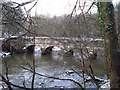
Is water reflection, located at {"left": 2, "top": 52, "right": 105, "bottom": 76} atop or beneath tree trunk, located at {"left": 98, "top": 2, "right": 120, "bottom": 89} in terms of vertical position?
beneath

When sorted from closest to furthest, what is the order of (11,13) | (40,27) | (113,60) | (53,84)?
(113,60) → (11,13) → (40,27) → (53,84)

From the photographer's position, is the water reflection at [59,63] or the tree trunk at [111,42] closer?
the tree trunk at [111,42]

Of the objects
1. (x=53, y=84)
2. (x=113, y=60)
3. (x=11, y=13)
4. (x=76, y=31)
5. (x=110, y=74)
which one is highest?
(x=11, y=13)

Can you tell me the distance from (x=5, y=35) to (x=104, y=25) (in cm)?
225

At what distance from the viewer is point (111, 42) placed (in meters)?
2.54

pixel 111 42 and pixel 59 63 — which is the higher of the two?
pixel 111 42

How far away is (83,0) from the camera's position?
3252 millimetres

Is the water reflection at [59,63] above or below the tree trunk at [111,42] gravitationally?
below

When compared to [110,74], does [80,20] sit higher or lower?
higher

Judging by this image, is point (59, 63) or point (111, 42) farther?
point (59, 63)

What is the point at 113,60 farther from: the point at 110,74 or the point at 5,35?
the point at 5,35

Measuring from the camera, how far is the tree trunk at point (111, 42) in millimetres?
2496

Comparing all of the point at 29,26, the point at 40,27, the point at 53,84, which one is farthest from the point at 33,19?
the point at 53,84

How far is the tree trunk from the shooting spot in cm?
250
